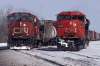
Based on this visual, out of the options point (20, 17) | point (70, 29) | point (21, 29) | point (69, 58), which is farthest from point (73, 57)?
point (20, 17)

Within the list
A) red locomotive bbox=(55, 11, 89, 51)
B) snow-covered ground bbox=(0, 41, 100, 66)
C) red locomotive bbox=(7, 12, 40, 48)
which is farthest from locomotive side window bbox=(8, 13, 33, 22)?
snow-covered ground bbox=(0, 41, 100, 66)

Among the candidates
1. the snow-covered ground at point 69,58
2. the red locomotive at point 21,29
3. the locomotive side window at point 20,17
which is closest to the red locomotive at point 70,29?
the red locomotive at point 21,29

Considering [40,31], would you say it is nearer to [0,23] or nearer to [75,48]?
[75,48]

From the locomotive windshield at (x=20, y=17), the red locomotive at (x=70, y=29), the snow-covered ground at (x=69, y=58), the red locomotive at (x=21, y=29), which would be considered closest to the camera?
the snow-covered ground at (x=69, y=58)

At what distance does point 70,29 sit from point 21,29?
560cm

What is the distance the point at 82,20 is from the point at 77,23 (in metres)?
0.76

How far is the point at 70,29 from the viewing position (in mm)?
33531

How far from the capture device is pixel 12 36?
3619 centimetres

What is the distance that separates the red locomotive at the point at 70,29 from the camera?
33.4 meters

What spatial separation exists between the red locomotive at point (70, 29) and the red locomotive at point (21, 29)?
3737 mm

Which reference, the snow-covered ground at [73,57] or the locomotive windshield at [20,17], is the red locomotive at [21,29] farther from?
the snow-covered ground at [73,57]

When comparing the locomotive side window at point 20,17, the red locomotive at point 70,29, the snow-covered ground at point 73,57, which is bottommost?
the snow-covered ground at point 73,57

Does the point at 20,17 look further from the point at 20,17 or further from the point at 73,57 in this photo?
the point at 73,57

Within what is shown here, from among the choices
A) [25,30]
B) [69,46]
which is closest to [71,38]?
[69,46]
